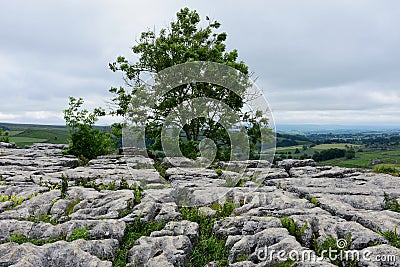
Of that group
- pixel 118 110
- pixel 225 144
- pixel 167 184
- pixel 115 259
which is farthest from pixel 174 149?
pixel 115 259

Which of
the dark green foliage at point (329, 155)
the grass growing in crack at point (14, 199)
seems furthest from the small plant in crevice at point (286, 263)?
the dark green foliage at point (329, 155)

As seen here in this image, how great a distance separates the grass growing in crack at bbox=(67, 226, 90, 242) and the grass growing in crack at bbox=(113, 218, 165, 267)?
112 centimetres

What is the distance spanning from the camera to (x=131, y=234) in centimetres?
1076

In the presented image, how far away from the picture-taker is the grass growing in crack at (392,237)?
8.75 meters

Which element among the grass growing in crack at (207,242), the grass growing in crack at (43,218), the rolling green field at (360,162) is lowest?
the rolling green field at (360,162)

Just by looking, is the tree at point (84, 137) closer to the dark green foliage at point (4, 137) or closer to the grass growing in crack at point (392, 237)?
the dark green foliage at point (4, 137)

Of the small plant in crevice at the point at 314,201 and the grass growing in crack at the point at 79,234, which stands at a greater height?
the small plant in crevice at the point at 314,201

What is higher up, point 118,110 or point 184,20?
point 184,20

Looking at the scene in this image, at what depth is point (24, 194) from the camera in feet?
45.2

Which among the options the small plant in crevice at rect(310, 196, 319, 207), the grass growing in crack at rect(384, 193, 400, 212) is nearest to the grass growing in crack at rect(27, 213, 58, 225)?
the small plant in crevice at rect(310, 196, 319, 207)

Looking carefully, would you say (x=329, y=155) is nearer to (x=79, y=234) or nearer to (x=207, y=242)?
(x=207, y=242)

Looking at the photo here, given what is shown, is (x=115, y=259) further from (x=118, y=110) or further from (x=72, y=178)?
(x=118, y=110)

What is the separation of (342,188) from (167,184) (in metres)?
8.17

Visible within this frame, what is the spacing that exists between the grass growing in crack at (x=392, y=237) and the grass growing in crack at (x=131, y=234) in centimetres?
683
